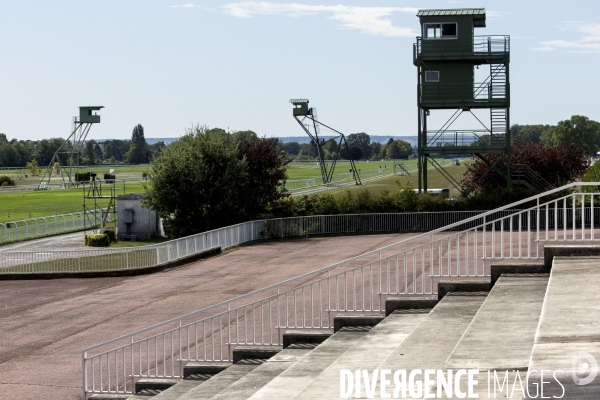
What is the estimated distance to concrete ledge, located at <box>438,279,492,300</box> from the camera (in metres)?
14.4

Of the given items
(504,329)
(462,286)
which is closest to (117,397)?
(462,286)

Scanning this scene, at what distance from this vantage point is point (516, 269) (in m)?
14.5

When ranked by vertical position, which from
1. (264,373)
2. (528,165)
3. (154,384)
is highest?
(528,165)

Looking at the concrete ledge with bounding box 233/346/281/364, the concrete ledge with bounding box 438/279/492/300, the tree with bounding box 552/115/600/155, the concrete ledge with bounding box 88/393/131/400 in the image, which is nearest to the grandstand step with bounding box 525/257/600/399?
the concrete ledge with bounding box 438/279/492/300

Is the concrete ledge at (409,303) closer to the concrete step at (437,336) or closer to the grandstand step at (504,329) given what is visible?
the concrete step at (437,336)

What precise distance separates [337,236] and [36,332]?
21.1m

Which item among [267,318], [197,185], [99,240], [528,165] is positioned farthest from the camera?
[528,165]

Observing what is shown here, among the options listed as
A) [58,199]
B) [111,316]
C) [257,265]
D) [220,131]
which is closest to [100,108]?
[58,199]

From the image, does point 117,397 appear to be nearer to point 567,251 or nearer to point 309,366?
point 309,366

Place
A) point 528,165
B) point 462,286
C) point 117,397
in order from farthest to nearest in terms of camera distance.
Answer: point 528,165 → point 462,286 → point 117,397

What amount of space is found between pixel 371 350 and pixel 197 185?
97.3 ft

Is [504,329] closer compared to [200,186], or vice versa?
[504,329]

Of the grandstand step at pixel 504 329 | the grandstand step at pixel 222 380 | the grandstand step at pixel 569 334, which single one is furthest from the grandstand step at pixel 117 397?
the grandstand step at pixel 569 334

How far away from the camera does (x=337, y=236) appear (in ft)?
132
